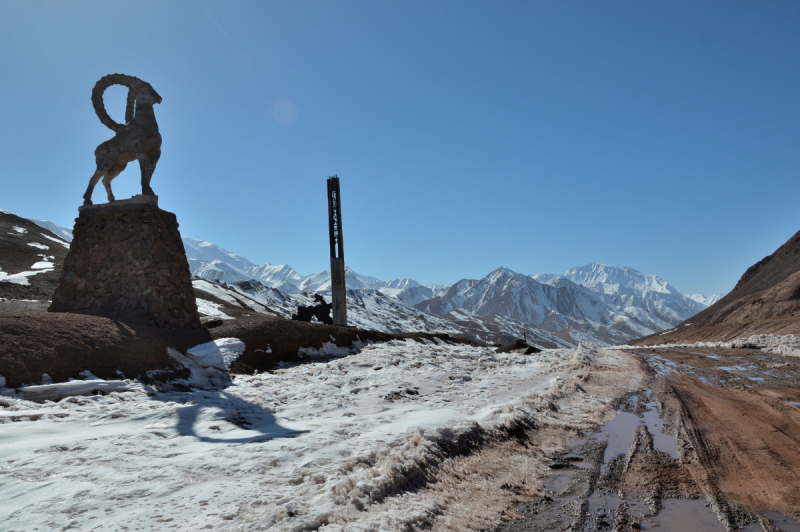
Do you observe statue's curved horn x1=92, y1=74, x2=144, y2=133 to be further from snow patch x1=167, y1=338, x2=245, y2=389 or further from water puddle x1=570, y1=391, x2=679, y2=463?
water puddle x1=570, y1=391, x2=679, y2=463

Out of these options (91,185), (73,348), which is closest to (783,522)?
(73,348)

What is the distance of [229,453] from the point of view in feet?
14.7

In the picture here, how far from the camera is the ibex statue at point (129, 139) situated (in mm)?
12016

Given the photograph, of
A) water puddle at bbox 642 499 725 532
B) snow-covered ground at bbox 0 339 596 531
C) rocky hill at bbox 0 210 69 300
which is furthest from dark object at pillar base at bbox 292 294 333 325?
water puddle at bbox 642 499 725 532

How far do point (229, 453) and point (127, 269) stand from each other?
845 centimetres

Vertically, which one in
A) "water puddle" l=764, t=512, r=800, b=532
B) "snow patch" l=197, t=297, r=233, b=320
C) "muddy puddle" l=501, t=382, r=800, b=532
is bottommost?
"water puddle" l=764, t=512, r=800, b=532

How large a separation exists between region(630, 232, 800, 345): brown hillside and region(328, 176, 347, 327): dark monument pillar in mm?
27425

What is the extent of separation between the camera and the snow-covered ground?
3137 millimetres

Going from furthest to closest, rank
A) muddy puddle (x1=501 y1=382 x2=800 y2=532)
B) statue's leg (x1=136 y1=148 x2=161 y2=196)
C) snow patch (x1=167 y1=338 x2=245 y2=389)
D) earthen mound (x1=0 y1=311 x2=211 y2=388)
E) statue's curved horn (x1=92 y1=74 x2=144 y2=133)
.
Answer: statue's curved horn (x1=92 y1=74 x2=144 y2=133) < statue's leg (x1=136 y1=148 x2=161 y2=196) < snow patch (x1=167 y1=338 x2=245 y2=389) < earthen mound (x1=0 y1=311 x2=211 y2=388) < muddy puddle (x1=501 y1=382 x2=800 y2=532)

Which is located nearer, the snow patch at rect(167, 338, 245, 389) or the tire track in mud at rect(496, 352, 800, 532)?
the tire track in mud at rect(496, 352, 800, 532)

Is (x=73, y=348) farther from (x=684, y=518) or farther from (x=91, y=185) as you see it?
(x=684, y=518)

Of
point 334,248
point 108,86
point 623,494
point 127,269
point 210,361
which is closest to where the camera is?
point 623,494

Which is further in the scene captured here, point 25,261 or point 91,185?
point 25,261

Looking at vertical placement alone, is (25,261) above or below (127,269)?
above
